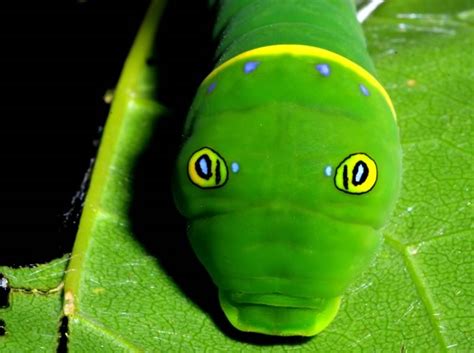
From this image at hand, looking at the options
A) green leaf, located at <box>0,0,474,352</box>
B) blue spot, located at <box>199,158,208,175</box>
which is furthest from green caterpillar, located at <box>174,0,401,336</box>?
green leaf, located at <box>0,0,474,352</box>

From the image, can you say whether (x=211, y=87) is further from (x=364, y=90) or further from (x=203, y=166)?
(x=364, y=90)

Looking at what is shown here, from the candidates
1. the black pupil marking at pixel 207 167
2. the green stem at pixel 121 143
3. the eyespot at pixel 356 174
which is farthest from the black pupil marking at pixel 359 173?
the green stem at pixel 121 143

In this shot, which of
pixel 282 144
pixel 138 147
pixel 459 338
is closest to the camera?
pixel 282 144

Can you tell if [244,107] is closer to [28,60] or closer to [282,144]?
[282,144]

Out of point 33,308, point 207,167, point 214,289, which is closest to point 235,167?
point 207,167

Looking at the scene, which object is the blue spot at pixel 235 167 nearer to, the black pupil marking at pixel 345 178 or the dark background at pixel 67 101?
the black pupil marking at pixel 345 178

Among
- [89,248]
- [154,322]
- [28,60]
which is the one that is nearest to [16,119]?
→ [28,60]

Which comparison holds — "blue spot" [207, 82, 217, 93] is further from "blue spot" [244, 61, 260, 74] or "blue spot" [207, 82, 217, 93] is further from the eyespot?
the eyespot

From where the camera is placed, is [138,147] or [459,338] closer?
[459,338]
